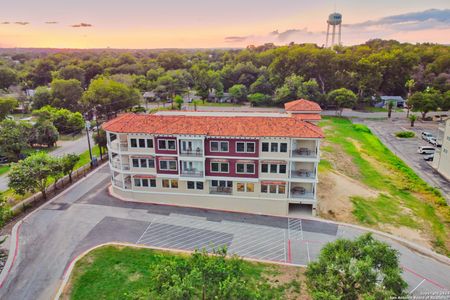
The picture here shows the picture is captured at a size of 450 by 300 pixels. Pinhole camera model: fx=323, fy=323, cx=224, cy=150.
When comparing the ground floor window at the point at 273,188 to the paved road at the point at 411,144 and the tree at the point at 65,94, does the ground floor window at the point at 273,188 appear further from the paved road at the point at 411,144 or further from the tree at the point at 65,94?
the tree at the point at 65,94

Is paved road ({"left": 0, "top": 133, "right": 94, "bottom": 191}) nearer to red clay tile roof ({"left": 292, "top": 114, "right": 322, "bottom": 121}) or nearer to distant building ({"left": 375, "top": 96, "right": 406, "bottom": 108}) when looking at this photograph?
red clay tile roof ({"left": 292, "top": 114, "right": 322, "bottom": 121})

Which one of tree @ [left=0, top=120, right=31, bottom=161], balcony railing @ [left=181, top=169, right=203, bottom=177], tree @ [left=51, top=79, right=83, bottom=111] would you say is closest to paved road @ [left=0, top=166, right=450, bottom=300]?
balcony railing @ [left=181, top=169, right=203, bottom=177]

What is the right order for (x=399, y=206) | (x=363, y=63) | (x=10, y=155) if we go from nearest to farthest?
(x=399, y=206), (x=10, y=155), (x=363, y=63)

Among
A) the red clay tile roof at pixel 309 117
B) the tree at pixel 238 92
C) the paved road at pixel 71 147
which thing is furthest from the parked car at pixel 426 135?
the paved road at pixel 71 147

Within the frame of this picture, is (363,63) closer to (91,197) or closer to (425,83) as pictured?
(425,83)

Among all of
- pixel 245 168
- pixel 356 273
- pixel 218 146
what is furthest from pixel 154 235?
pixel 356 273

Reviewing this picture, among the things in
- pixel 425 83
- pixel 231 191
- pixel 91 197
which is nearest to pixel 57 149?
pixel 91 197
